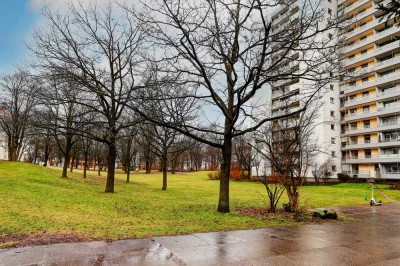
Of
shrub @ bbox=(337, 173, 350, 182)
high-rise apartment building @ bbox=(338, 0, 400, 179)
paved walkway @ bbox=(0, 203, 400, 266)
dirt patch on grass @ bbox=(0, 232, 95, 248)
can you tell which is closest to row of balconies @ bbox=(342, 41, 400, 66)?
high-rise apartment building @ bbox=(338, 0, 400, 179)

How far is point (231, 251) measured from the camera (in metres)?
5.79

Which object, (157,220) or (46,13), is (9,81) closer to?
(46,13)

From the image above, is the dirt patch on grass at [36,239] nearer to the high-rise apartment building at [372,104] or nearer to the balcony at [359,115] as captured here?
the high-rise apartment building at [372,104]

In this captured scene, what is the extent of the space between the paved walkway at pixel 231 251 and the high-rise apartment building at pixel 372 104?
40978mm

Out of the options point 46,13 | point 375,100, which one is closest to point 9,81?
point 46,13

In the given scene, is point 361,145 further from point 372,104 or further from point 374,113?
point 372,104

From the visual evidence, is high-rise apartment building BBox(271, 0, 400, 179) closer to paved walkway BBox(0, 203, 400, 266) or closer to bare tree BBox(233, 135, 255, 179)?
bare tree BBox(233, 135, 255, 179)

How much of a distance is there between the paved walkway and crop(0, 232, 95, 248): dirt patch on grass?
0.38 m

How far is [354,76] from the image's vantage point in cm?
960

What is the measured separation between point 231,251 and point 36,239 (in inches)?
164

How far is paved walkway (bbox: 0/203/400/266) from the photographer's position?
199 inches

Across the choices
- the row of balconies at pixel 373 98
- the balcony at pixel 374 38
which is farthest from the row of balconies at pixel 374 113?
the balcony at pixel 374 38

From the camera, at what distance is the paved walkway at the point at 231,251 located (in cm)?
507

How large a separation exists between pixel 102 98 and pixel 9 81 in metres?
25.0
